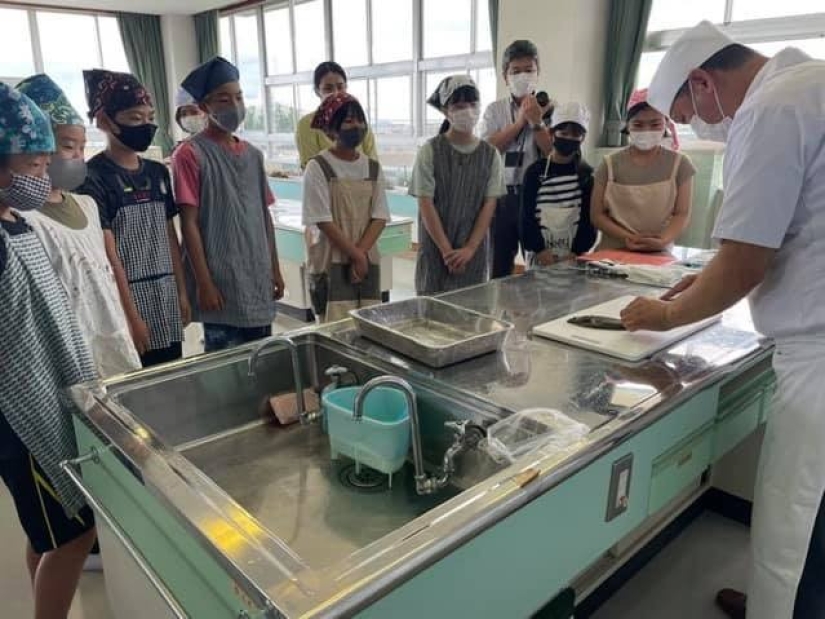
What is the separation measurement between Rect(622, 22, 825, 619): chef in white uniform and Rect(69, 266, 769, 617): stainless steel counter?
0.51 ft

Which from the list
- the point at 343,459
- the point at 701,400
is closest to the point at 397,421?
the point at 343,459

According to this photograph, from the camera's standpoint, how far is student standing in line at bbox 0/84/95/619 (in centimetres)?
109

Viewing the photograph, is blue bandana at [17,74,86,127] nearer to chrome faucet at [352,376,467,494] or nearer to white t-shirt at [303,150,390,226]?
white t-shirt at [303,150,390,226]

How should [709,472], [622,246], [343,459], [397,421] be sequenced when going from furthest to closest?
[622,246]
[709,472]
[343,459]
[397,421]

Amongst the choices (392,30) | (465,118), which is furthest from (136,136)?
(392,30)

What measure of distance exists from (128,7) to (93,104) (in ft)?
24.3

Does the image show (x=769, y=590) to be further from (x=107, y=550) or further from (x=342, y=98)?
(x=342, y=98)

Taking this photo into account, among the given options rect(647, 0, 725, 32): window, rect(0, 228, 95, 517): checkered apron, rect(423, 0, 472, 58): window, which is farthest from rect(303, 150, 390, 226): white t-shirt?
rect(423, 0, 472, 58): window

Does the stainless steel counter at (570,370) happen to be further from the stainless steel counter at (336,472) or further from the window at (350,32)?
the window at (350,32)

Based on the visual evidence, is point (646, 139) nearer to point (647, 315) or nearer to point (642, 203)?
point (642, 203)

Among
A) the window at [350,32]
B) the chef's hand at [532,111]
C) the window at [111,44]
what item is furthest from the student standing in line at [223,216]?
the window at [111,44]

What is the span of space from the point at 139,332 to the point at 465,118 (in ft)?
4.48

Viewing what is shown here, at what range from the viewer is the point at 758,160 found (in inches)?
41.0

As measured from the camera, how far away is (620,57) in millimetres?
4270
